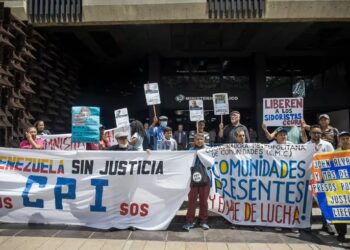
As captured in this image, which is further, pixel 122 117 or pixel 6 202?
pixel 122 117

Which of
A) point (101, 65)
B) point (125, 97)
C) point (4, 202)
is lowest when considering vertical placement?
point (4, 202)

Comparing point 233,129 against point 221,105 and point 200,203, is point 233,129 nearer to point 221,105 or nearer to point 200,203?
point 200,203

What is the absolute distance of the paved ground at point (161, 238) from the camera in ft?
19.6

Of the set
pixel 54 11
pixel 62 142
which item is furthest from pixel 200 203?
pixel 54 11

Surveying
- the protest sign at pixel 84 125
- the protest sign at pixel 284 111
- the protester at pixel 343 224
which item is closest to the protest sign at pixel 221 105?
the protest sign at pixel 284 111

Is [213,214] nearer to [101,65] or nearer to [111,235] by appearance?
[111,235]

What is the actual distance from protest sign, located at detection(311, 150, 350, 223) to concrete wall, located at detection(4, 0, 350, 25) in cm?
784

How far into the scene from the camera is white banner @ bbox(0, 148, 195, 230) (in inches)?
271

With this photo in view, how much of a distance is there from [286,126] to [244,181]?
80.8 inches

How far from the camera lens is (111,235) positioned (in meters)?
6.48

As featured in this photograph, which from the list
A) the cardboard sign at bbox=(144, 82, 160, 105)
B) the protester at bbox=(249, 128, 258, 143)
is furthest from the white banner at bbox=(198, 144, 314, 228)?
the protester at bbox=(249, 128, 258, 143)

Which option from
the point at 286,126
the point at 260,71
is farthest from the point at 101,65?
the point at 286,126

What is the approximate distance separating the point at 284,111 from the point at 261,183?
6.38 feet

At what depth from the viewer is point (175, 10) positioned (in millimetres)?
13312
